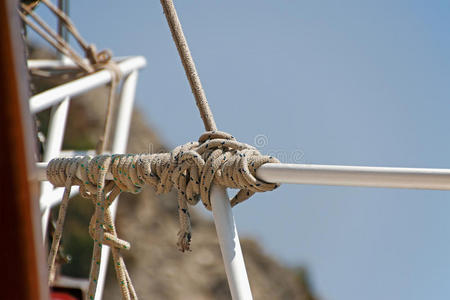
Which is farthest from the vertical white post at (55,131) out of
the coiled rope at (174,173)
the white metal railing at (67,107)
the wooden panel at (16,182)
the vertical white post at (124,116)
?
the wooden panel at (16,182)

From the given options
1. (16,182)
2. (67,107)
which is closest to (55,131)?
(67,107)

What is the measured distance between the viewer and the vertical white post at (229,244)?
1.97 ft

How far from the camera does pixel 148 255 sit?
5.43 m

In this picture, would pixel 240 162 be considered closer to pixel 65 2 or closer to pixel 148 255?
pixel 65 2

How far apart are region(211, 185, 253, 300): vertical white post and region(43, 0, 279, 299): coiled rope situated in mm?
14

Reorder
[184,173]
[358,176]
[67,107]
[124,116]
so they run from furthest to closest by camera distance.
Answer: [124,116] < [67,107] < [184,173] < [358,176]

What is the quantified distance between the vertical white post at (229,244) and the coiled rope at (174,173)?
14 millimetres

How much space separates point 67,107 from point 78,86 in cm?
6

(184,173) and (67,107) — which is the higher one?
(67,107)

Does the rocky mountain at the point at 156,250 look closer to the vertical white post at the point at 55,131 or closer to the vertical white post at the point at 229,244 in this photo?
the vertical white post at the point at 55,131

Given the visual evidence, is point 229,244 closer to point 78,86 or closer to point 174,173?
point 174,173

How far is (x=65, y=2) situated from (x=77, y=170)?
2.83 ft

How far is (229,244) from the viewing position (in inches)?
24.4

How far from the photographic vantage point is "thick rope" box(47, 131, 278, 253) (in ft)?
1.99
